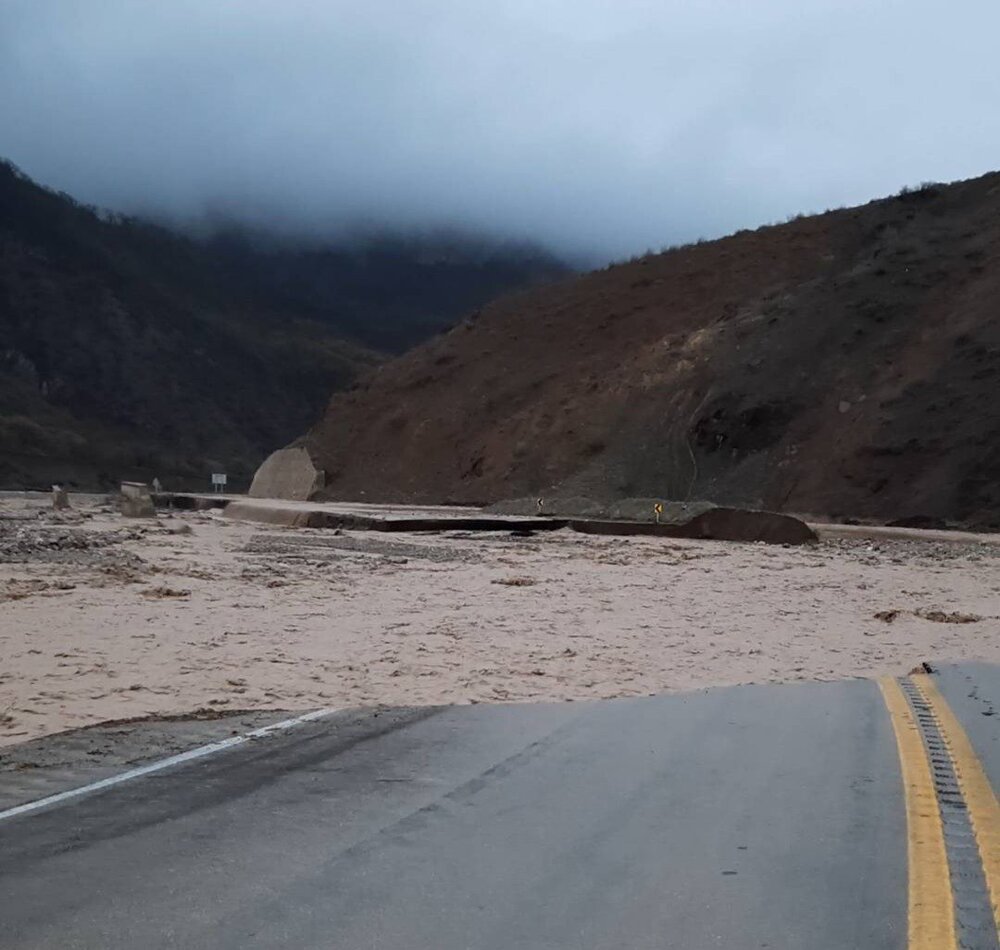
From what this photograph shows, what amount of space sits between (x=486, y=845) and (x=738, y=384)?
142 feet

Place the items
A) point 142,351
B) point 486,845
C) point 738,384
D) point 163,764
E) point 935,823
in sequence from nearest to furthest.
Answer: point 486,845 < point 935,823 < point 163,764 < point 738,384 < point 142,351

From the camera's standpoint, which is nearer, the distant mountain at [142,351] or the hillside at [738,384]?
the hillside at [738,384]

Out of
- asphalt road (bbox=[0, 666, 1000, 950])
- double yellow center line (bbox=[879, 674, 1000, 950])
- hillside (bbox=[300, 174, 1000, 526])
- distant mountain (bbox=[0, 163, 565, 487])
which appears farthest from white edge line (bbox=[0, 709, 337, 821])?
distant mountain (bbox=[0, 163, 565, 487])

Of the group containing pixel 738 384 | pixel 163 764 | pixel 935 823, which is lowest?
pixel 163 764

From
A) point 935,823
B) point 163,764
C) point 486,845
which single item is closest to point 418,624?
point 163,764

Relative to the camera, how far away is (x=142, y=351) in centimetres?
10556

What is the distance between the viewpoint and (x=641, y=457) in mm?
46969

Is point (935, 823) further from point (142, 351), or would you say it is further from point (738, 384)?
point (142, 351)

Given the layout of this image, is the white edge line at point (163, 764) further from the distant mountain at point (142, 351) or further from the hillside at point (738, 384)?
the distant mountain at point (142, 351)

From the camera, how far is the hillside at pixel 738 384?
40.1m

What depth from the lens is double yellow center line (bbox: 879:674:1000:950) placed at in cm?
412

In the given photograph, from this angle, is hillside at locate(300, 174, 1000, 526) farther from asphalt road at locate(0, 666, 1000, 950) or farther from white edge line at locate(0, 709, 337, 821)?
white edge line at locate(0, 709, 337, 821)

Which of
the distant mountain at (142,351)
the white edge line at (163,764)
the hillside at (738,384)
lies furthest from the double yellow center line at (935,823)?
the distant mountain at (142,351)

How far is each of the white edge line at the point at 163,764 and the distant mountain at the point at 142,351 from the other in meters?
73.2
